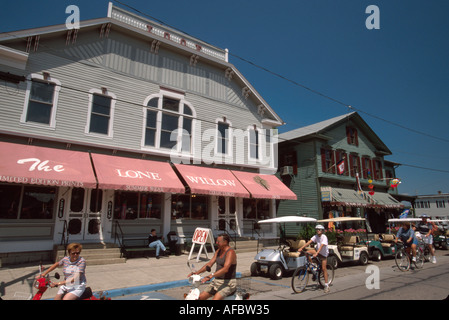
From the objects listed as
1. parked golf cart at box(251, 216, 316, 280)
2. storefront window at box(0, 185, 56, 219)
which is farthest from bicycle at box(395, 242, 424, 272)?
storefront window at box(0, 185, 56, 219)

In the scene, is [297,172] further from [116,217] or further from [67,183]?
[67,183]

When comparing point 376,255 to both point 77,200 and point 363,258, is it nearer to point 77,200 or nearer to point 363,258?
point 363,258

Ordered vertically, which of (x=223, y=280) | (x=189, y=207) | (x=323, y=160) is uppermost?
(x=323, y=160)

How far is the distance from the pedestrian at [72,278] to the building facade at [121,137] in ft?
19.4

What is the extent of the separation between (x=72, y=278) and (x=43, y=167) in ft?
23.5

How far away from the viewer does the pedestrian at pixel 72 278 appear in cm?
483

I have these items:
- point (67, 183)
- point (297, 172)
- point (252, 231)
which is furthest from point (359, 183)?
point (67, 183)

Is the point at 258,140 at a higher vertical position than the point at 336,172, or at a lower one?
higher

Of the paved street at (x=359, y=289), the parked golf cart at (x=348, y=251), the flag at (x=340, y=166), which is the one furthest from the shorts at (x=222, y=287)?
the flag at (x=340, y=166)

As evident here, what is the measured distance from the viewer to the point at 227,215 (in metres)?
17.3

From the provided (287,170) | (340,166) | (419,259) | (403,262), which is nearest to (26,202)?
(403,262)

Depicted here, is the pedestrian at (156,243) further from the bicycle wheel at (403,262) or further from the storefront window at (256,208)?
the bicycle wheel at (403,262)

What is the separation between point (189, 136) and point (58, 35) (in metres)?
7.97

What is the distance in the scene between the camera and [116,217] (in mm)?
13328
